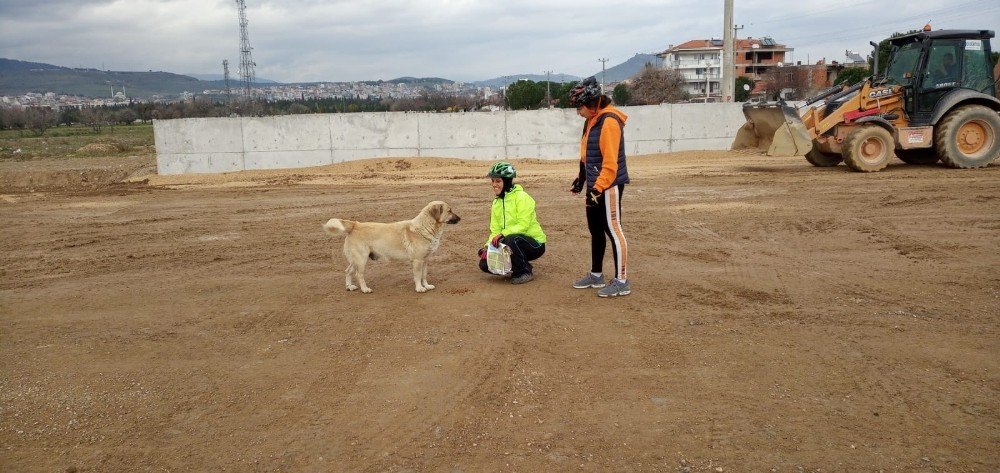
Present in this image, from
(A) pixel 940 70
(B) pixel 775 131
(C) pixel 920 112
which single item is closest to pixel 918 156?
(C) pixel 920 112

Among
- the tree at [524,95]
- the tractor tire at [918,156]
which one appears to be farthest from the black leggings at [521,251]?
the tree at [524,95]

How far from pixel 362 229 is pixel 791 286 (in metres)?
4.52

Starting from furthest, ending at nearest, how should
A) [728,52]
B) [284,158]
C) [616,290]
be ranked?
1. [728,52]
2. [284,158]
3. [616,290]

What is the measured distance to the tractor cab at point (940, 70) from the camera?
47.5ft

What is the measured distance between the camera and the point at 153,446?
4.34 meters

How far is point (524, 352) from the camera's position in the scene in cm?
556

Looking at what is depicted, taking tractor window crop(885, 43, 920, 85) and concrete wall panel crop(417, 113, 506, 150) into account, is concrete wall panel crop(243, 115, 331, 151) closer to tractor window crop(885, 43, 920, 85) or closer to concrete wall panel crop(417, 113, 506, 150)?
concrete wall panel crop(417, 113, 506, 150)

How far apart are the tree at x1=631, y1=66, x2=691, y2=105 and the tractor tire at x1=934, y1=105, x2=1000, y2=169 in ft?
124

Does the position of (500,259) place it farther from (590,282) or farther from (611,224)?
(611,224)

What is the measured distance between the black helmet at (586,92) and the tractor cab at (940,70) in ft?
37.6

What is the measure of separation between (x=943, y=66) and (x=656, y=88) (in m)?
42.2

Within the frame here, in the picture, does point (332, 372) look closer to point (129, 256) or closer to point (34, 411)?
point (34, 411)

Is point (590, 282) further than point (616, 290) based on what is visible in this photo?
Yes

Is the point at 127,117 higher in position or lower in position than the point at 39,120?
higher
